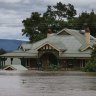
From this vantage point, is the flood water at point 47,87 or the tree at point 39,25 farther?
the tree at point 39,25

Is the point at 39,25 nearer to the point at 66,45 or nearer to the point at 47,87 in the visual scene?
the point at 66,45

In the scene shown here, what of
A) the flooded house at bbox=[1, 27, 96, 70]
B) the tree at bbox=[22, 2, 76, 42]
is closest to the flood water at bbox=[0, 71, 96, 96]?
the flooded house at bbox=[1, 27, 96, 70]

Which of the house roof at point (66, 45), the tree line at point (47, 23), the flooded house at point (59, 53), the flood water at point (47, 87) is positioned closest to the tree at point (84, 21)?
the tree line at point (47, 23)

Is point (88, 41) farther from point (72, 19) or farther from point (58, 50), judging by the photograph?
point (72, 19)

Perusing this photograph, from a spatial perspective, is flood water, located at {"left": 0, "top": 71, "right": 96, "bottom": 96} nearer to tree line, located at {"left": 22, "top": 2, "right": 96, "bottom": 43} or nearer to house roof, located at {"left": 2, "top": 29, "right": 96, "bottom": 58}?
house roof, located at {"left": 2, "top": 29, "right": 96, "bottom": 58}

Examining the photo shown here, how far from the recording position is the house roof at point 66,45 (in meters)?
79.1

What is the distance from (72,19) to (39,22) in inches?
436

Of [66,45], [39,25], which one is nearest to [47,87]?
[66,45]

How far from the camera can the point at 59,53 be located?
79.2 metres

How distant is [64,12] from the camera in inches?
4833

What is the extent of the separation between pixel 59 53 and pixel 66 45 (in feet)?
13.6

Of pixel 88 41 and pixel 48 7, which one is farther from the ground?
pixel 48 7

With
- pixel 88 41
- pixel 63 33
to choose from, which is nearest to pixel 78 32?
pixel 63 33

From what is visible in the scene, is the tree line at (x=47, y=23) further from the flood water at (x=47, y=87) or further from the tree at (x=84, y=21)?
the flood water at (x=47, y=87)
